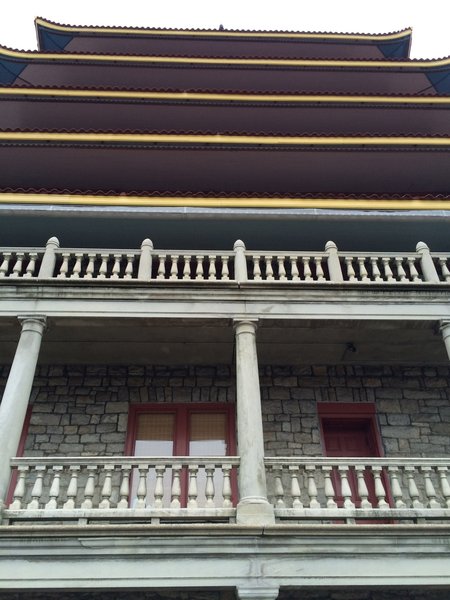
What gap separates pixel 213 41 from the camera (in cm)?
1947

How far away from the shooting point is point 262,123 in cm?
1495

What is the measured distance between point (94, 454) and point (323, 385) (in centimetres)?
415

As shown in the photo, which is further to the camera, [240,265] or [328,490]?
[240,265]

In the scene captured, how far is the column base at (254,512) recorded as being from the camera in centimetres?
650

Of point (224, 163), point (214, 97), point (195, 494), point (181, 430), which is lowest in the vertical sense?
point (195, 494)

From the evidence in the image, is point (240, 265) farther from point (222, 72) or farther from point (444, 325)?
point (222, 72)

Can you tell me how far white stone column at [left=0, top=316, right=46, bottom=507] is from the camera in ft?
23.0

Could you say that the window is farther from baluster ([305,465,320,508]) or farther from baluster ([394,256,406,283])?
baluster ([394,256,406,283])

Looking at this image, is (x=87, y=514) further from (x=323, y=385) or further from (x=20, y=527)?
(x=323, y=385)

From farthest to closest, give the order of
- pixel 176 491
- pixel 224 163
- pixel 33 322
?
pixel 224 163
pixel 33 322
pixel 176 491

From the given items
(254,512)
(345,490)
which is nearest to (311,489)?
(345,490)

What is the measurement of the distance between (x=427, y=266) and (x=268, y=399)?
350 cm

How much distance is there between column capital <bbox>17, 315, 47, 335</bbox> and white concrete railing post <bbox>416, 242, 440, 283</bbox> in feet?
19.5

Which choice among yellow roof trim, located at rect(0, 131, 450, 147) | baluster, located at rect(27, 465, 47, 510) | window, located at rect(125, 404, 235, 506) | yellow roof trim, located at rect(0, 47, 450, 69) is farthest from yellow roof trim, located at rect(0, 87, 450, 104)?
baluster, located at rect(27, 465, 47, 510)
